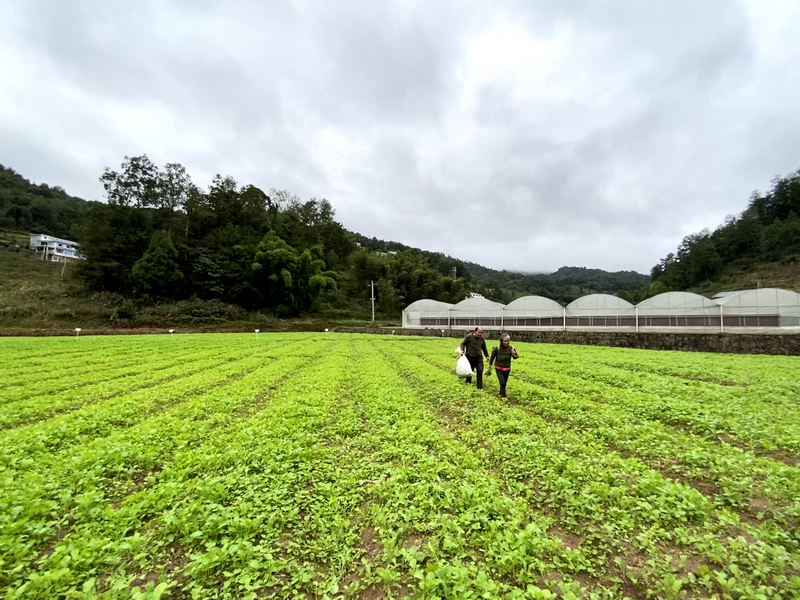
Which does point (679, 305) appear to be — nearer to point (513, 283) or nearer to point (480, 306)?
point (480, 306)

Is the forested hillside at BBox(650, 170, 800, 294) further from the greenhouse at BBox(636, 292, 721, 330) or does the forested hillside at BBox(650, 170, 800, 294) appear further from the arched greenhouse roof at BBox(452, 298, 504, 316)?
the arched greenhouse roof at BBox(452, 298, 504, 316)

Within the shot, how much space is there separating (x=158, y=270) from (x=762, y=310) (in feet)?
213

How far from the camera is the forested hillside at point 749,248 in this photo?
65.1m

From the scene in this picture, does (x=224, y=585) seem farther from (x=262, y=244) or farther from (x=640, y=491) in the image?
(x=262, y=244)

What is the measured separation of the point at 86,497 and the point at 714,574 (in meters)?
6.68

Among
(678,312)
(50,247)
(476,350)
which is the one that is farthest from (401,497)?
(50,247)

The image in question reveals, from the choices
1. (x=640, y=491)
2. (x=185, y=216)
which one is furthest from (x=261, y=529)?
(x=185, y=216)

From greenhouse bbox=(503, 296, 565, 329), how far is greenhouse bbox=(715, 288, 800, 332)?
12.7 m

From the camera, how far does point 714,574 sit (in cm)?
304

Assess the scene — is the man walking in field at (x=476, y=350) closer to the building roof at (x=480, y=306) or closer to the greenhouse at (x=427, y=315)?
the building roof at (x=480, y=306)

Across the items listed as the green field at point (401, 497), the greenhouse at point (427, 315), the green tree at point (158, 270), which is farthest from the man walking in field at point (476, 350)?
the green tree at point (158, 270)

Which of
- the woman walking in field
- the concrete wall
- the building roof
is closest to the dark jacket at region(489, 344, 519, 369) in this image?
the woman walking in field

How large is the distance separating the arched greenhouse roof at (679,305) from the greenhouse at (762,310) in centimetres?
91

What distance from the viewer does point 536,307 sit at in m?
37.3
